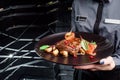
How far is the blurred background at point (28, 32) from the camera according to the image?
1.79 meters

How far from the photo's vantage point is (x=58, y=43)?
0.97m

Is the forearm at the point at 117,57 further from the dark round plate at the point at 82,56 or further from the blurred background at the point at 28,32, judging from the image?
the blurred background at the point at 28,32

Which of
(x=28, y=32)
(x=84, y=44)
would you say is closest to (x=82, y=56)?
(x=84, y=44)

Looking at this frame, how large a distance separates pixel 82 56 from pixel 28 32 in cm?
115

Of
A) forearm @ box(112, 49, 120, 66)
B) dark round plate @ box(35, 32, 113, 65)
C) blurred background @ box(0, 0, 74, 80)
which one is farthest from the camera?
blurred background @ box(0, 0, 74, 80)

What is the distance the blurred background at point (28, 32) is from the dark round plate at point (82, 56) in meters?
0.71

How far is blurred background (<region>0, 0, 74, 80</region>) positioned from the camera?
5.87ft

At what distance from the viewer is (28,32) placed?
6.53ft

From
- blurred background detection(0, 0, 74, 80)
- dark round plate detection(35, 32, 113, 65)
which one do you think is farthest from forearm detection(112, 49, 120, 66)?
blurred background detection(0, 0, 74, 80)

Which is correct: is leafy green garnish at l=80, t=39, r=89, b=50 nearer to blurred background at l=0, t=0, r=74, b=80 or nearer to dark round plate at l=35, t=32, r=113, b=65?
dark round plate at l=35, t=32, r=113, b=65

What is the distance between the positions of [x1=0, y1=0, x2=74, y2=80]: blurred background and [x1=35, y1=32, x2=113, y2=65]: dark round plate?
71 centimetres

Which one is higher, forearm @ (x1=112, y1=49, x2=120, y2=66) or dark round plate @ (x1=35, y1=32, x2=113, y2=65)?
dark round plate @ (x1=35, y1=32, x2=113, y2=65)

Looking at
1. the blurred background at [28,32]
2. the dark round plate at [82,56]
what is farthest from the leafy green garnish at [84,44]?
the blurred background at [28,32]

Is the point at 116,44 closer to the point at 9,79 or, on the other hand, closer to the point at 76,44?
the point at 76,44
